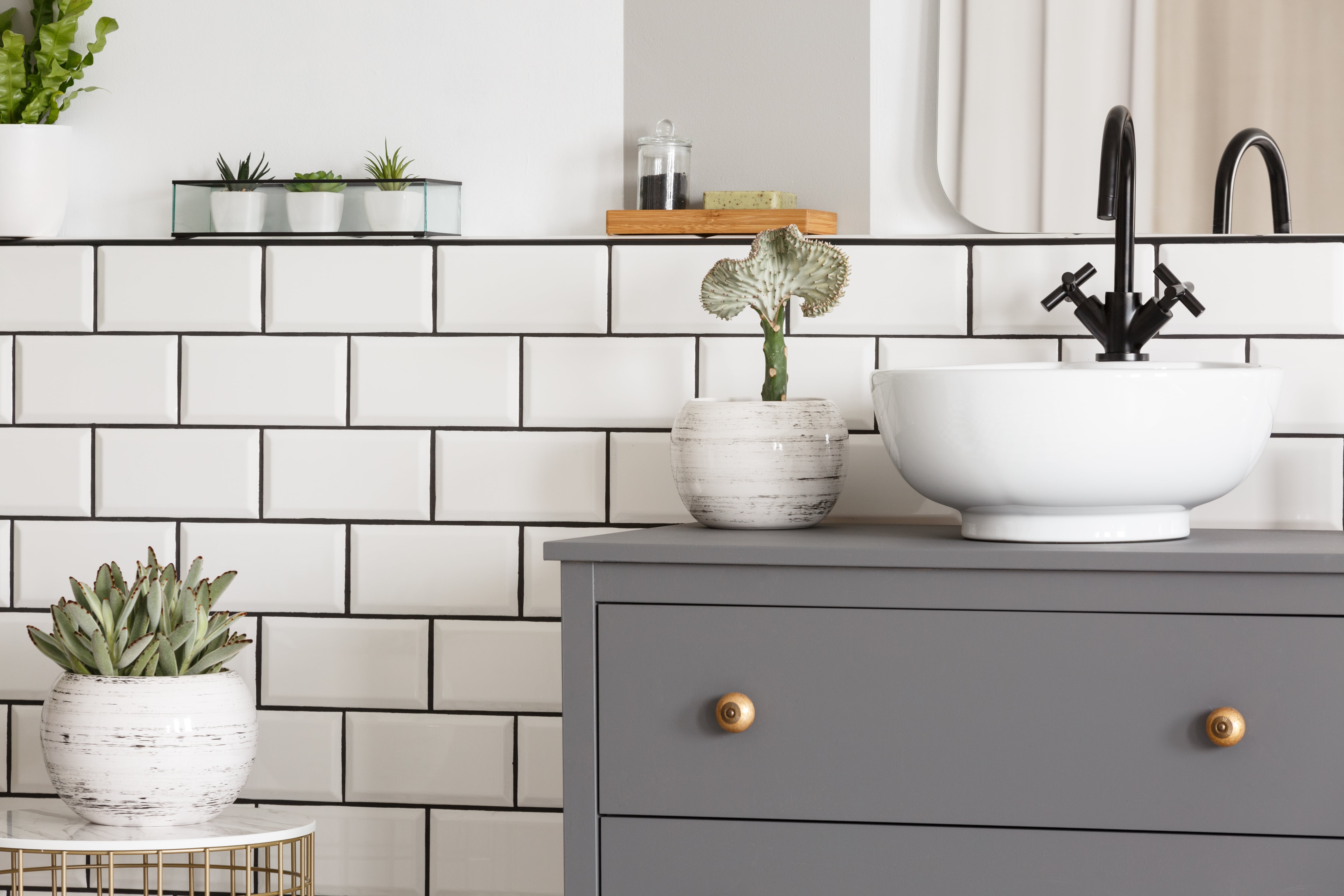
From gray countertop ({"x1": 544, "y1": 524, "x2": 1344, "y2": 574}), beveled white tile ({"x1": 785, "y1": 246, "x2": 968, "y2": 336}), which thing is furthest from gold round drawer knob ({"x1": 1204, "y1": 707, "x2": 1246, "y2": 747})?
beveled white tile ({"x1": 785, "y1": 246, "x2": 968, "y2": 336})

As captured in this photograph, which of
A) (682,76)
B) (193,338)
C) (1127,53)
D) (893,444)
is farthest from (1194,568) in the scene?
(193,338)

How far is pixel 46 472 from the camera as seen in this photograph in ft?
5.43

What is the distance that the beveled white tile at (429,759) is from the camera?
160cm

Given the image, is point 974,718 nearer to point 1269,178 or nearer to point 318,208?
point 1269,178

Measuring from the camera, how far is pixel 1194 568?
1068mm

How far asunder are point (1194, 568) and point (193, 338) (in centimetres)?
120

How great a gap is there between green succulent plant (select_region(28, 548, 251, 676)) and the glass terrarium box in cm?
45

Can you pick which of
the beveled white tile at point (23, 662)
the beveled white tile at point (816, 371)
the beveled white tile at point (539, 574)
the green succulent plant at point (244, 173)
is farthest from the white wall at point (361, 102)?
the beveled white tile at point (23, 662)

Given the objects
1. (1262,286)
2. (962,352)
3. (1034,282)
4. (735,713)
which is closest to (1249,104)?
(1262,286)

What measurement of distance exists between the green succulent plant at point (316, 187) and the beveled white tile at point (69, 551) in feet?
1.49

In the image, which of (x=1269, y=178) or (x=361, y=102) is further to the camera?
(x=361, y=102)

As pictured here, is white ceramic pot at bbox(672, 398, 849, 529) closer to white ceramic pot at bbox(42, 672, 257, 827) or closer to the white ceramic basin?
the white ceramic basin

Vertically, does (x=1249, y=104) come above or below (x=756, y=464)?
above

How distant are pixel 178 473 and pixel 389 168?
0.47 meters
